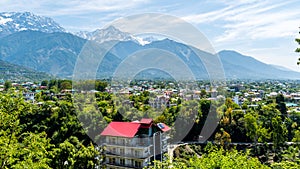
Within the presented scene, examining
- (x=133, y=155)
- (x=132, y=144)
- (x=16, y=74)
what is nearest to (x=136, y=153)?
(x=133, y=155)

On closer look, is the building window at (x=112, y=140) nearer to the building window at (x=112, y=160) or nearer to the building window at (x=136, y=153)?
the building window at (x=112, y=160)

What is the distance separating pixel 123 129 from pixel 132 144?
69 centimetres

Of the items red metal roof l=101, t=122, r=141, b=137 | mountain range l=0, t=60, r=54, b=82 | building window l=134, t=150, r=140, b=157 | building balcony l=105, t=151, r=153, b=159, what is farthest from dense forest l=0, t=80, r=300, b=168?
mountain range l=0, t=60, r=54, b=82

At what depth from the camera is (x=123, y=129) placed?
1089 cm

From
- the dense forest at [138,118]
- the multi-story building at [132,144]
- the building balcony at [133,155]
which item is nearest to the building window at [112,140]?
the multi-story building at [132,144]

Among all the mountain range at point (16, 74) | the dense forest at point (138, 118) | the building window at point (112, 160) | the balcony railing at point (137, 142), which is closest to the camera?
the dense forest at point (138, 118)

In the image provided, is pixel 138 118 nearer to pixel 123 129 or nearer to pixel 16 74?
pixel 123 129

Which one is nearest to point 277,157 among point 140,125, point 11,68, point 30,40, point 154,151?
point 154,151

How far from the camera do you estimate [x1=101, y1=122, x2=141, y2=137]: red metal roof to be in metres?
10.6

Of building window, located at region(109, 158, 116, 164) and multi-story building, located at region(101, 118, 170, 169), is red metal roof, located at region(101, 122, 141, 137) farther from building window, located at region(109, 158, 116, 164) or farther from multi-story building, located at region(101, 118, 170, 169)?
building window, located at region(109, 158, 116, 164)

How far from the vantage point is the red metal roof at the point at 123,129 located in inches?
418

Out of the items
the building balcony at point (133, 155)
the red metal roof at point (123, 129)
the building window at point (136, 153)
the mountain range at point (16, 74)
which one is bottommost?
the building balcony at point (133, 155)

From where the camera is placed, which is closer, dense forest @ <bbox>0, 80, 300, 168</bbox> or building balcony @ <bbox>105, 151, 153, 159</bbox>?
dense forest @ <bbox>0, 80, 300, 168</bbox>

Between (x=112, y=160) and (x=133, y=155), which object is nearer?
(x=133, y=155)
